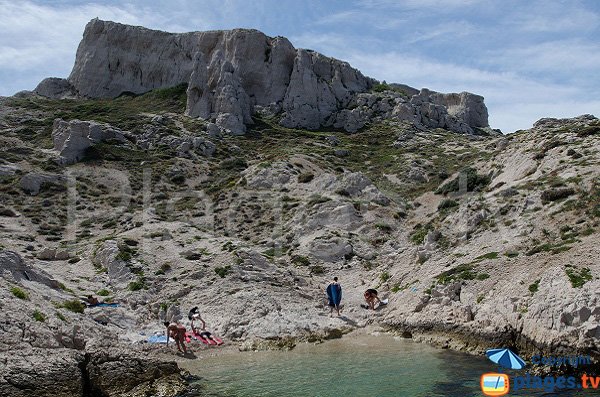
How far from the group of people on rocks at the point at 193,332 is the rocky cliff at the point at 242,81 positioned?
64.4 m

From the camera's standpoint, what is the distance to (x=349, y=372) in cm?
2033

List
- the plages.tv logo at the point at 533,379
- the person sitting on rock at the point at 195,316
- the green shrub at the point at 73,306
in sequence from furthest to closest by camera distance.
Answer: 1. the person sitting on rock at the point at 195,316
2. the green shrub at the point at 73,306
3. the plages.tv logo at the point at 533,379

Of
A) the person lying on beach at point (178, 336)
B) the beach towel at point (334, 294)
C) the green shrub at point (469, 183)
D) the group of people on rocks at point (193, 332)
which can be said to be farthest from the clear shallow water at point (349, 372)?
the green shrub at point (469, 183)

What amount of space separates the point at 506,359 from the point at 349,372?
19.6ft

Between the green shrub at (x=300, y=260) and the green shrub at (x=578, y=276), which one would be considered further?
the green shrub at (x=300, y=260)

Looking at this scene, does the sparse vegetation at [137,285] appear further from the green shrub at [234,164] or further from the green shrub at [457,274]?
the green shrub at [234,164]

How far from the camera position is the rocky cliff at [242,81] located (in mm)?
97625

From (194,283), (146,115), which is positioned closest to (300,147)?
(146,115)

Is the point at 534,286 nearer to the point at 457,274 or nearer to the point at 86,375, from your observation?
the point at 457,274

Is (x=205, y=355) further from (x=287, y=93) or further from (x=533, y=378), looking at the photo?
(x=287, y=93)

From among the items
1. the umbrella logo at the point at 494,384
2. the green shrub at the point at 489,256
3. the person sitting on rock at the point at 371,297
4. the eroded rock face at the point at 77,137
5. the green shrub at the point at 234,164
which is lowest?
the umbrella logo at the point at 494,384

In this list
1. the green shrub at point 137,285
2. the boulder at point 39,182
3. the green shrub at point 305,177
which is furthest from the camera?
the green shrub at point 305,177

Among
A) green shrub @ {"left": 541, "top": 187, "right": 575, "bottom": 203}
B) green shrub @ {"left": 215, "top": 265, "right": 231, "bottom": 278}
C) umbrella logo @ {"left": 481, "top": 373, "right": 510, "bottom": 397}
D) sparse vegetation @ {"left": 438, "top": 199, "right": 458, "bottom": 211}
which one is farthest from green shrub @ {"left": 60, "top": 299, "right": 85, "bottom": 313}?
sparse vegetation @ {"left": 438, "top": 199, "right": 458, "bottom": 211}

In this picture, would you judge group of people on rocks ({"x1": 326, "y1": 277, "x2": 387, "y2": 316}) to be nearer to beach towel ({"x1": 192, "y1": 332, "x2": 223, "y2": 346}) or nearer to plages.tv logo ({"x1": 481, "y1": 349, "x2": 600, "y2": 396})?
beach towel ({"x1": 192, "y1": 332, "x2": 223, "y2": 346})
